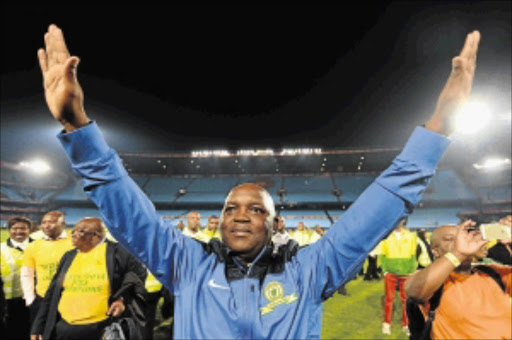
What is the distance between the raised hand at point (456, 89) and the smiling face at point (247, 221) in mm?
817

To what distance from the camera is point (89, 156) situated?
0.99m

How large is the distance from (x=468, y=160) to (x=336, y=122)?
1661 centimetres

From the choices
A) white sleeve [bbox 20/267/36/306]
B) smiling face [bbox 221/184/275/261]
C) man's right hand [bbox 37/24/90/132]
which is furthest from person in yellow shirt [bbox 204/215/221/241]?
man's right hand [bbox 37/24/90/132]

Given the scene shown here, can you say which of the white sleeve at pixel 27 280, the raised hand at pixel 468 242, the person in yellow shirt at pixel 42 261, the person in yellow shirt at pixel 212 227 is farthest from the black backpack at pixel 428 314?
the person in yellow shirt at pixel 212 227

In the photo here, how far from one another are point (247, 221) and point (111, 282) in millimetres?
2410

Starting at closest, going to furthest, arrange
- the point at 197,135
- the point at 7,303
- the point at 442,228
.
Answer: the point at 442,228
the point at 7,303
the point at 197,135

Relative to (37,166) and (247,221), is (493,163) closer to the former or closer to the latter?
(247,221)

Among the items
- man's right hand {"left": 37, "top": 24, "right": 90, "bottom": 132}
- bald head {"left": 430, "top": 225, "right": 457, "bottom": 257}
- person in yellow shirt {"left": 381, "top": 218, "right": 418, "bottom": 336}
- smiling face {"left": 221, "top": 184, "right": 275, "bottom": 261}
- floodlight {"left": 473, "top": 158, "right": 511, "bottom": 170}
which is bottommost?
person in yellow shirt {"left": 381, "top": 218, "right": 418, "bottom": 336}

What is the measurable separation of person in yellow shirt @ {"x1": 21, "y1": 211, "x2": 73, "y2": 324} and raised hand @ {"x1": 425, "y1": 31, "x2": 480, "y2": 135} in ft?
14.2

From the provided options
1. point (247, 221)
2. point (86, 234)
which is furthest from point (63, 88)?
point (86, 234)

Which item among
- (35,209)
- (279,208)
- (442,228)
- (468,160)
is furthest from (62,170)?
(468,160)

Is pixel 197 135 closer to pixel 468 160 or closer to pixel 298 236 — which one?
pixel 298 236

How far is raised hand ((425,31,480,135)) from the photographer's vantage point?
106 cm

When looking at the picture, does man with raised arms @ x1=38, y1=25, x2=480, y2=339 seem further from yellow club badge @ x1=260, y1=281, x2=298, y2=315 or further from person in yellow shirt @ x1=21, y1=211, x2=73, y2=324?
person in yellow shirt @ x1=21, y1=211, x2=73, y2=324
